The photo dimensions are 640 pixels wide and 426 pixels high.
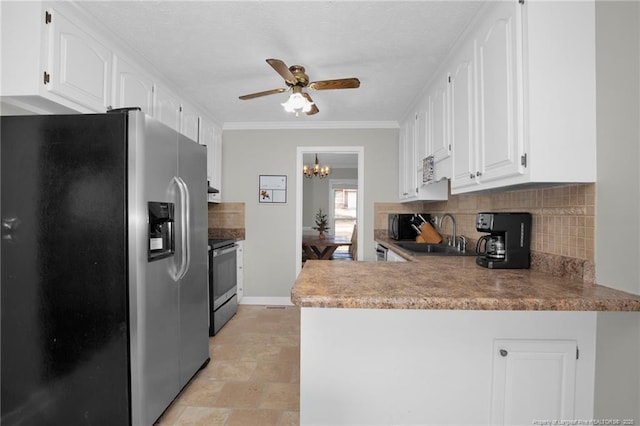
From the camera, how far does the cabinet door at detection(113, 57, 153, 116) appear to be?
2.03 m

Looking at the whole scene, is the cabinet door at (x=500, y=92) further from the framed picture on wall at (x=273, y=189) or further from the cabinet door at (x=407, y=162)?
→ the framed picture on wall at (x=273, y=189)

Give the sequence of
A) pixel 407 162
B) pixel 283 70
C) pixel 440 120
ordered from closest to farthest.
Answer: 1. pixel 283 70
2. pixel 440 120
3. pixel 407 162

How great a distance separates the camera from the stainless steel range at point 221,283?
295cm

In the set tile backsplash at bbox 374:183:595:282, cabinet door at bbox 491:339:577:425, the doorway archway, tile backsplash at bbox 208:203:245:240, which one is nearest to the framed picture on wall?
the doorway archway

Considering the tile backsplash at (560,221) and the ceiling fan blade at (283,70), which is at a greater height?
the ceiling fan blade at (283,70)

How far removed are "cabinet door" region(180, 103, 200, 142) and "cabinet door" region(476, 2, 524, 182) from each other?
252 cm

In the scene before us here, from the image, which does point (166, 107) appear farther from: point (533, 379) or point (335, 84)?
point (533, 379)

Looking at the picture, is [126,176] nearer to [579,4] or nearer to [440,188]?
[579,4]

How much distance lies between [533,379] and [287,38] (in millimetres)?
2217

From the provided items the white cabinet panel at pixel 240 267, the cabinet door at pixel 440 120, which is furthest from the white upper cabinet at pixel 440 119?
the white cabinet panel at pixel 240 267

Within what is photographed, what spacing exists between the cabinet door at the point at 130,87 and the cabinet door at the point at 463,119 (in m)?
2.23

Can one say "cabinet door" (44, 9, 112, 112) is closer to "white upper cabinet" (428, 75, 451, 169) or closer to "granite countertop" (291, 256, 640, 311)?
"granite countertop" (291, 256, 640, 311)

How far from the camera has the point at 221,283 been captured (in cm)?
316

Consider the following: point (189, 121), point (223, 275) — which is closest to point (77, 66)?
point (189, 121)
